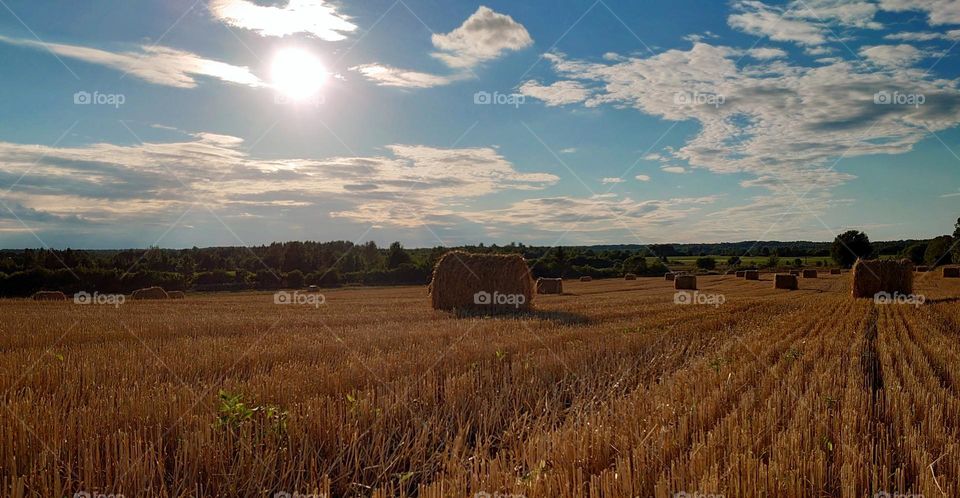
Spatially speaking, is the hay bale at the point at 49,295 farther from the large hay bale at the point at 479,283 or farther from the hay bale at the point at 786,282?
the hay bale at the point at 786,282

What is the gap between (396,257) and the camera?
254 ft

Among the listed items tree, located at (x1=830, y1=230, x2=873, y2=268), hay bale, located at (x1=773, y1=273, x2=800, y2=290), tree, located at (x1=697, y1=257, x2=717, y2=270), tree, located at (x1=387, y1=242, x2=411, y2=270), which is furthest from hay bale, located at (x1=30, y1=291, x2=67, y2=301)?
tree, located at (x1=830, y1=230, x2=873, y2=268)

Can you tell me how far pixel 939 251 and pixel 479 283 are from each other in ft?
244

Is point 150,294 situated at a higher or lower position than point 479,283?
lower

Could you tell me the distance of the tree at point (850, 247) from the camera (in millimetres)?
72562

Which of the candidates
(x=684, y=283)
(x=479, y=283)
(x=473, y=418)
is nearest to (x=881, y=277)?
(x=684, y=283)

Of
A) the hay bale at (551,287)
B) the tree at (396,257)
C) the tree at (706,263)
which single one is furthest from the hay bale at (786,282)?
the tree at (396,257)

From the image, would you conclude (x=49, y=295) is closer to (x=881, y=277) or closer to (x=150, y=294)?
(x=150, y=294)

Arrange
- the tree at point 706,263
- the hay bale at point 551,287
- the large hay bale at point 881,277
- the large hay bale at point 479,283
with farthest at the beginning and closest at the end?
1. the tree at point 706,263
2. the hay bale at point 551,287
3. the large hay bale at point 881,277
4. the large hay bale at point 479,283

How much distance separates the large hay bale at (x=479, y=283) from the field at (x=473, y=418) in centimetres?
991

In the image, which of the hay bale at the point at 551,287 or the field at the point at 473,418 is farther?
the hay bale at the point at 551,287

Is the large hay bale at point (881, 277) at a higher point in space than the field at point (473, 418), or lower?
higher

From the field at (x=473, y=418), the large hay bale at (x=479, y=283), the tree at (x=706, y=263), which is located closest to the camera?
the field at (x=473, y=418)

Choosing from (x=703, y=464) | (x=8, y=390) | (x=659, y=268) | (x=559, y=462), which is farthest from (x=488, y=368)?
(x=659, y=268)
